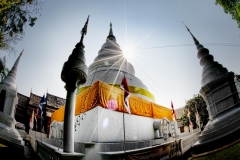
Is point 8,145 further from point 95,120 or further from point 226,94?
point 226,94

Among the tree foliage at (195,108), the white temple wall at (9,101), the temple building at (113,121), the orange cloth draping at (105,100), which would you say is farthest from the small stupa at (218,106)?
the tree foliage at (195,108)

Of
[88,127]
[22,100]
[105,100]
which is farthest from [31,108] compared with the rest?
[105,100]

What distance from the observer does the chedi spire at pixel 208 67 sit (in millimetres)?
11302

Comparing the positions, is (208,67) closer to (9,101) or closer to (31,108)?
(9,101)

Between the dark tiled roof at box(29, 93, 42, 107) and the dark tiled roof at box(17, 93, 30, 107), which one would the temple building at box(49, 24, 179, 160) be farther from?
the dark tiled roof at box(17, 93, 30, 107)

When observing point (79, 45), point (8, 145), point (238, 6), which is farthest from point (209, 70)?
point (8, 145)

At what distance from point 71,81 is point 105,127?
382cm

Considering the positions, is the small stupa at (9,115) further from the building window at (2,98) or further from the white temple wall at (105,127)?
the white temple wall at (105,127)

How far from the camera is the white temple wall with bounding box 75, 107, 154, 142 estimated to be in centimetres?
830

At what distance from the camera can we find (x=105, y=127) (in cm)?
870

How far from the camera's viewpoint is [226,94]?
10141 millimetres

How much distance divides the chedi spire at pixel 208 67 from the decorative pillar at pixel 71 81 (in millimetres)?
9932

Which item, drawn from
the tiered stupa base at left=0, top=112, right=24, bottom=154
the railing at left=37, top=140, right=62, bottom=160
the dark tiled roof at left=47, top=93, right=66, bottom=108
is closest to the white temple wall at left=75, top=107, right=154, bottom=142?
the railing at left=37, top=140, right=62, bottom=160

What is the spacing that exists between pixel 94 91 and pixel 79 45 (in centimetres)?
325
